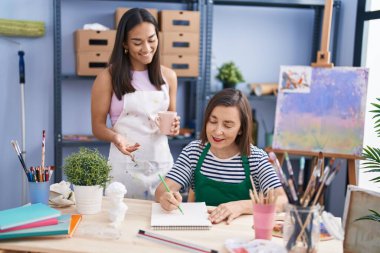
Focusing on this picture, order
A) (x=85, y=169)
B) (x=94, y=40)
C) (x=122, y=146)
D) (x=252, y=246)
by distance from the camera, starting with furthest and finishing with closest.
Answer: (x=94, y=40)
(x=122, y=146)
(x=85, y=169)
(x=252, y=246)

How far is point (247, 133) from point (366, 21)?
2049 mm

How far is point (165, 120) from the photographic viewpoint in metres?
1.94

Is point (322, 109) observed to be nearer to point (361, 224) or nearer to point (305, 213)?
point (361, 224)

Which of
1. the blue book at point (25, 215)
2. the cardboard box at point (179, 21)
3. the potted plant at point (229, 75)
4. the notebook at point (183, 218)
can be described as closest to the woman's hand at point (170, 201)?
the notebook at point (183, 218)

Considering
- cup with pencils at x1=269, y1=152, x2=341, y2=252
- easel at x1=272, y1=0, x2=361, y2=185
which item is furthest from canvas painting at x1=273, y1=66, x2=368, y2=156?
cup with pencils at x1=269, y1=152, x2=341, y2=252

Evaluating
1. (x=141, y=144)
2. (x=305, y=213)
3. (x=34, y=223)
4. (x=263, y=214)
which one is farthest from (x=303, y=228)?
(x=141, y=144)

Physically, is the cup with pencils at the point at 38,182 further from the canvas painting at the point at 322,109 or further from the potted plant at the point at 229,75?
the potted plant at the point at 229,75

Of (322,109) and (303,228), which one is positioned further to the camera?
(322,109)

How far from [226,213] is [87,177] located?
482mm

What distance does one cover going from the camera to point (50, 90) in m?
3.23


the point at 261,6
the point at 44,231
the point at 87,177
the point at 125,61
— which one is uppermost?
the point at 261,6

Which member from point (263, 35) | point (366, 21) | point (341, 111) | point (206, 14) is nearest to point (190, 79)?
point (206, 14)

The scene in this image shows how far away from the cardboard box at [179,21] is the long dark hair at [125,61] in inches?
39.2

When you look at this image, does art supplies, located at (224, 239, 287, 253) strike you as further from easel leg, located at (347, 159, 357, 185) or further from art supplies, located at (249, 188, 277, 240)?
easel leg, located at (347, 159, 357, 185)
